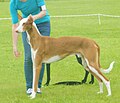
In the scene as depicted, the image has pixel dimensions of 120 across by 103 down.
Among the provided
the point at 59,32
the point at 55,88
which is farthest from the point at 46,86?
Answer: the point at 59,32

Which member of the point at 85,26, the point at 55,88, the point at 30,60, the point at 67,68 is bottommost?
the point at 85,26

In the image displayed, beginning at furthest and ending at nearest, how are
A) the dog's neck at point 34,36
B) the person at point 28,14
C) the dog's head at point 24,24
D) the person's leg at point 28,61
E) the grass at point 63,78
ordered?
the person's leg at point 28,61 < the person at point 28,14 < the dog's neck at point 34,36 < the grass at point 63,78 < the dog's head at point 24,24

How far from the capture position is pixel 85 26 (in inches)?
1052

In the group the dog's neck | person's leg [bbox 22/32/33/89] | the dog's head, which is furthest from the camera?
person's leg [bbox 22/32/33/89]

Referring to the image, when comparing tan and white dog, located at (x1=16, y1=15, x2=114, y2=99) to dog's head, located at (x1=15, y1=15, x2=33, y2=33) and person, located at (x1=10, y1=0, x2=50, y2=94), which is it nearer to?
dog's head, located at (x1=15, y1=15, x2=33, y2=33)

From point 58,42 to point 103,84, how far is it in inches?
60.4

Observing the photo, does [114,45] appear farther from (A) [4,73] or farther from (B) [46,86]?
(B) [46,86]

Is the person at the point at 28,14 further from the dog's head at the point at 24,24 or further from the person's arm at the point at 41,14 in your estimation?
the dog's head at the point at 24,24

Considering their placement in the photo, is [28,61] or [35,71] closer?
[35,71]

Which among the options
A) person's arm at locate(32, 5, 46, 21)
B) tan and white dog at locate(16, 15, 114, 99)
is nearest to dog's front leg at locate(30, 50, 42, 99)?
tan and white dog at locate(16, 15, 114, 99)

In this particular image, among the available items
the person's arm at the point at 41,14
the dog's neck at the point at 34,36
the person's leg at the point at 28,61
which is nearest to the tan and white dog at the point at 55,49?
the dog's neck at the point at 34,36

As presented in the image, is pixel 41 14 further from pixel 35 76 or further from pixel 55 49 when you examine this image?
pixel 35 76

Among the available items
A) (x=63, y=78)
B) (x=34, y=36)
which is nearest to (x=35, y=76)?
(x=34, y=36)

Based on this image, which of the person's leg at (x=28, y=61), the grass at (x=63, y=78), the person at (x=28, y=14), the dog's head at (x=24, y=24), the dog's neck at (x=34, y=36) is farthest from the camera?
the person's leg at (x=28, y=61)
